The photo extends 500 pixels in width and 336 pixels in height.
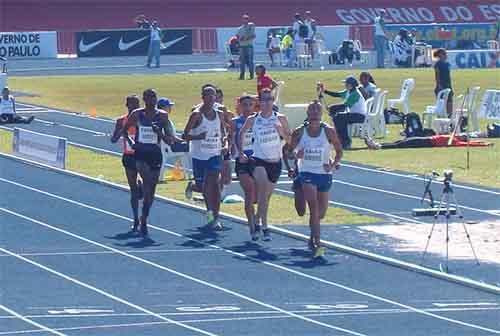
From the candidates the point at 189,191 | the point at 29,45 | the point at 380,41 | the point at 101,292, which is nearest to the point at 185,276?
→ the point at 101,292

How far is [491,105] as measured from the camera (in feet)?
95.4

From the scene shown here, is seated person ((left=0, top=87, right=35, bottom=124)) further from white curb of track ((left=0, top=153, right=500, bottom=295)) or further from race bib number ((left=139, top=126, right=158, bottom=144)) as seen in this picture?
race bib number ((left=139, top=126, right=158, bottom=144))

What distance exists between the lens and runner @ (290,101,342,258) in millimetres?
16469

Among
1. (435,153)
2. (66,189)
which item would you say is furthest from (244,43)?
(66,189)

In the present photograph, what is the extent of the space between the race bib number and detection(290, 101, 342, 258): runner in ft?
6.86

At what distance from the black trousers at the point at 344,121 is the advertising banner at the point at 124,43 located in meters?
31.7

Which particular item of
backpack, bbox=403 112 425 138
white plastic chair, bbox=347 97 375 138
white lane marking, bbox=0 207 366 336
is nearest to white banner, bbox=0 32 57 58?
white plastic chair, bbox=347 97 375 138

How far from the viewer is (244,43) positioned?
45.8 metres

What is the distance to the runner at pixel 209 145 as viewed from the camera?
18281 mm

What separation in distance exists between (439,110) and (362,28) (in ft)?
106

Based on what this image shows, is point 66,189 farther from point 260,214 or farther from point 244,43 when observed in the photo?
point 244,43

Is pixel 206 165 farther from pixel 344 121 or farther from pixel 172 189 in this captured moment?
pixel 344 121

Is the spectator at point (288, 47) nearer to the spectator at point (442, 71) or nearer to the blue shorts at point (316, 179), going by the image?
the spectator at point (442, 71)

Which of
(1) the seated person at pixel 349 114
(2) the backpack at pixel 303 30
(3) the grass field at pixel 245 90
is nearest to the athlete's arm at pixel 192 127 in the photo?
(3) the grass field at pixel 245 90
